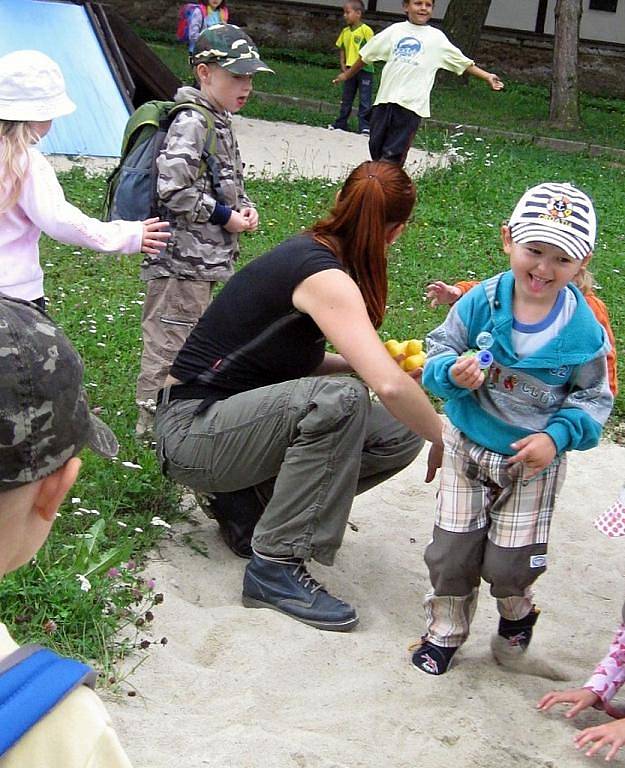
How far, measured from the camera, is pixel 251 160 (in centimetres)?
1159

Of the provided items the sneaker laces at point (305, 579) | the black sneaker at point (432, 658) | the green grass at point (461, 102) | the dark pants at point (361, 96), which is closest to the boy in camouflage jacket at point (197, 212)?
the sneaker laces at point (305, 579)

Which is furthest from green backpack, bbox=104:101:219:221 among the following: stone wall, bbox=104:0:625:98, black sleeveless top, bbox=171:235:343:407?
stone wall, bbox=104:0:625:98

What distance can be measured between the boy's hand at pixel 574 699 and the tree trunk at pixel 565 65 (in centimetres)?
1452

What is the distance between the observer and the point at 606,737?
9.59 ft

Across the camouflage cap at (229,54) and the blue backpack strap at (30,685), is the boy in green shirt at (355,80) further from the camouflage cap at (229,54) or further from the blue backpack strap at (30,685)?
the blue backpack strap at (30,685)

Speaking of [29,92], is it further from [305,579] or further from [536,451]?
[536,451]

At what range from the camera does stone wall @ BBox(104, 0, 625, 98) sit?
23656 mm

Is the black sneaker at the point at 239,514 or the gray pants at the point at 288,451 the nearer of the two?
the gray pants at the point at 288,451

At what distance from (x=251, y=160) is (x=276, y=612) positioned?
8.51 metres

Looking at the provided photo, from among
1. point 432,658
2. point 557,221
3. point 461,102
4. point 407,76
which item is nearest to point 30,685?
point 557,221

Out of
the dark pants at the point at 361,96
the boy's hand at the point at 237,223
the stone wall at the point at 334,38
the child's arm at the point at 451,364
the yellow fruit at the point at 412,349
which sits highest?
the child's arm at the point at 451,364

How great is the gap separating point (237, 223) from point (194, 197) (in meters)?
0.22

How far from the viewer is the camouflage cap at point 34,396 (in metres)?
1.24

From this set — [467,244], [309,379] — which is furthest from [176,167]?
[467,244]
